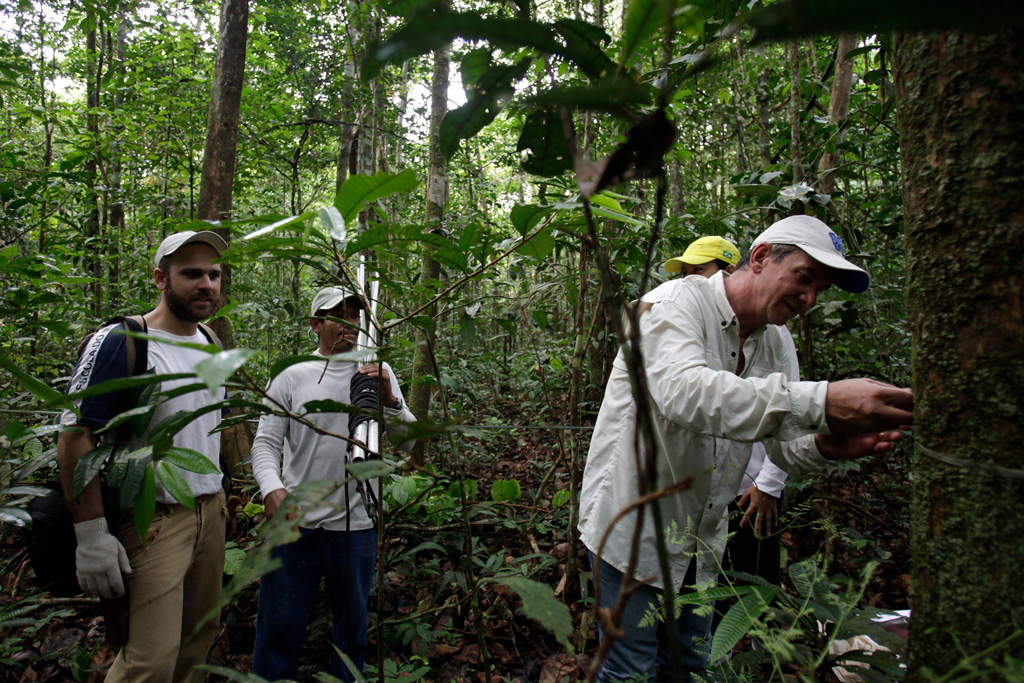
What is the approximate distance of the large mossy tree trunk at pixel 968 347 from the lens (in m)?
0.66

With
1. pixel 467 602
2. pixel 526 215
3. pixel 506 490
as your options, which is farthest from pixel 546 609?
pixel 506 490

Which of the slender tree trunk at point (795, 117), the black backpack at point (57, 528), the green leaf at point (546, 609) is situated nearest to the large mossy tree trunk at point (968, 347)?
the green leaf at point (546, 609)

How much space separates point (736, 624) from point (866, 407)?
22.0 inches

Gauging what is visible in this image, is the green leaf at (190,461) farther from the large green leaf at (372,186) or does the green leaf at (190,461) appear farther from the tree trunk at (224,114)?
the tree trunk at (224,114)

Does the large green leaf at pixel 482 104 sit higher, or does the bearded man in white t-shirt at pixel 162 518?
the large green leaf at pixel 482 104

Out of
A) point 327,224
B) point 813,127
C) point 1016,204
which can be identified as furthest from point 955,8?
point 813,127

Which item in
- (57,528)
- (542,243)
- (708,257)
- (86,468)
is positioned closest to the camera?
(542,243)

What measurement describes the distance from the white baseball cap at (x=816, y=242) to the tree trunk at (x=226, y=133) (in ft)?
11.7

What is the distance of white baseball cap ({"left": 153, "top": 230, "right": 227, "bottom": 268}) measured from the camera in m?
2.21

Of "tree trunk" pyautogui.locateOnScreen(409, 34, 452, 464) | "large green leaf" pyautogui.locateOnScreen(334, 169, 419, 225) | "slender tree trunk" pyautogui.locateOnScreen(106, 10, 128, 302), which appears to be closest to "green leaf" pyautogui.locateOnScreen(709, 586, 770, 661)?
"large green leaf" pyautogui.locateOnScreen(334, 169, 419, 225)

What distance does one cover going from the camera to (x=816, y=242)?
168 cm

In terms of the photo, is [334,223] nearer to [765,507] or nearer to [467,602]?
[467,602]

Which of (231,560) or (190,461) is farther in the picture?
(231,560)

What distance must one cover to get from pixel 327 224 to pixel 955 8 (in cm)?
86
